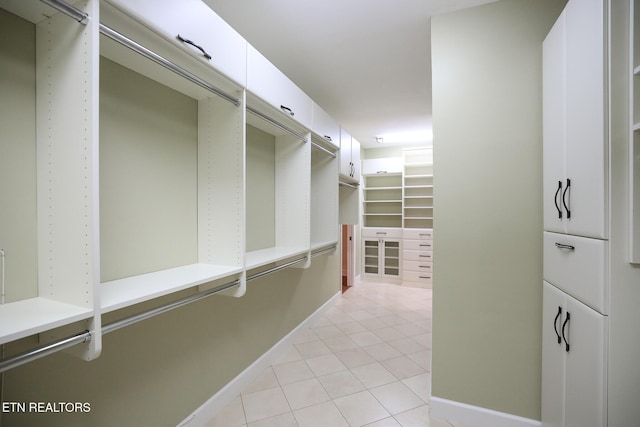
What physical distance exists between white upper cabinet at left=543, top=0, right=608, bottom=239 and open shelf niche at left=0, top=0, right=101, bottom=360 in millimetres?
1814

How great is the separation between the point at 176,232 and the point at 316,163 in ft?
6.11

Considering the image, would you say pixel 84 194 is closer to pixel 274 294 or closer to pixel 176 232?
pixel 176 232

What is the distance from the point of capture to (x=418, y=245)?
543 cm

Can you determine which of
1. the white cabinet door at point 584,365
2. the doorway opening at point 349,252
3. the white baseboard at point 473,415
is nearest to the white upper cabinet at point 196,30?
the white cabinet door at point 584,365

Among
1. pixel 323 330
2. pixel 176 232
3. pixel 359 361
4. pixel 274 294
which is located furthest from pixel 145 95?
pixel 323 330

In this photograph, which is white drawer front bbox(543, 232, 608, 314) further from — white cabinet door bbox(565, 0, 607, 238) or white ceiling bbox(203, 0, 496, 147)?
white ceiling bbox(203, 0, 496, 147)

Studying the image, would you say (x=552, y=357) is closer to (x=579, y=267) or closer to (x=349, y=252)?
(x=579, y=267)

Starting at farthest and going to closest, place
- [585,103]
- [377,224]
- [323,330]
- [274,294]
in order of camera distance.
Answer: [377,224] < [323,330] < [274,294] < [585,103]

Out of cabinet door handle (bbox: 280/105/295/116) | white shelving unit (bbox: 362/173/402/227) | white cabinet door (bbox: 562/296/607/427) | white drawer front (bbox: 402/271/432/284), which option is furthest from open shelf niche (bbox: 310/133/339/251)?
white shelving unit (bbox: 362/173/402/227)

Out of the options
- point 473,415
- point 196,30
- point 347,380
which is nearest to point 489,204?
point 473,415

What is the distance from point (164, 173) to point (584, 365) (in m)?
2.16

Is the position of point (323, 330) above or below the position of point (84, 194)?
below

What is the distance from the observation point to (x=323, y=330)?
3475mm

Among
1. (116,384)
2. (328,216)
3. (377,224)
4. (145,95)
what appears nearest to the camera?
(116,384)
